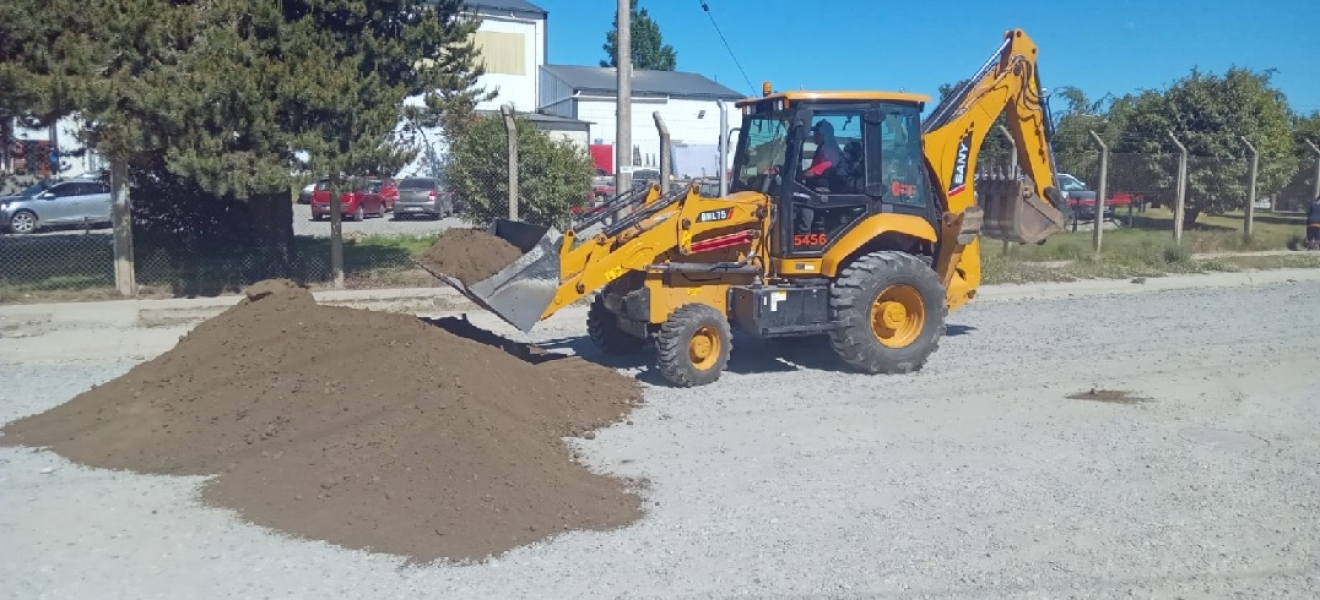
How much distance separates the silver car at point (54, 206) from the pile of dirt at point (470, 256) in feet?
64.7

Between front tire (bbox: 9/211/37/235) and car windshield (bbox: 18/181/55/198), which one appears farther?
car windshield (bbox: 18/181/55/198)

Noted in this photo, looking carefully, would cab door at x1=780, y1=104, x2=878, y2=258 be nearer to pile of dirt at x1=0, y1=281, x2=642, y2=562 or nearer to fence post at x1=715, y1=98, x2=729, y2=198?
fence post at x1=715, y1=98, x2=729, y2=198

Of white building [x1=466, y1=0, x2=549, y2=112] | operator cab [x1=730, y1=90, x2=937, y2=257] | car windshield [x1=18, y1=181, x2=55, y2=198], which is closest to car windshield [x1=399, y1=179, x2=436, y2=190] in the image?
car windshield [x1=18, y1=181, x2=55, y2=198]

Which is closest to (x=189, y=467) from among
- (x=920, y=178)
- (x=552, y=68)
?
(x=920, y=178)

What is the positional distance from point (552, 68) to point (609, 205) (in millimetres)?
42832

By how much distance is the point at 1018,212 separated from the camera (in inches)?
467

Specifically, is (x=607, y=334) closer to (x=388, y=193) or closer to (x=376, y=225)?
(x=376, y=225)

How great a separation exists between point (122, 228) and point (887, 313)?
10.2 m

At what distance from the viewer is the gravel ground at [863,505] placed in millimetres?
5586

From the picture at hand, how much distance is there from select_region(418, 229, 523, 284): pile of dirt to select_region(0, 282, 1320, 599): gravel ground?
182cm

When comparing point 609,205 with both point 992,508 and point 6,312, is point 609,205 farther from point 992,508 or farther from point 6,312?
point 6,312

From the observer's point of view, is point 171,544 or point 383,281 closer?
point 171,544

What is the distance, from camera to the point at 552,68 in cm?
5219

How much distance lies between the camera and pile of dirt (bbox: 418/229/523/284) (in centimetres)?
980
